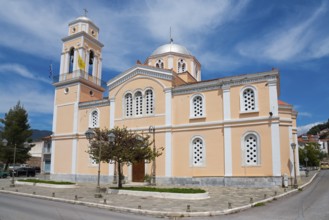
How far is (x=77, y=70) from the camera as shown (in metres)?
29.4

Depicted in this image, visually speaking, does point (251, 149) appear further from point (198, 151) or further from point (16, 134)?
point (16, 134)

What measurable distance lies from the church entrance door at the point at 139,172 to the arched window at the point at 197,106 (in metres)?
6.00

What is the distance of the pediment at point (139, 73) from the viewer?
80.3ft

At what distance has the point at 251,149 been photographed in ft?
68.0

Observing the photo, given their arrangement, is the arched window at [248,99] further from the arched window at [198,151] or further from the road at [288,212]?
the road at [288,212]

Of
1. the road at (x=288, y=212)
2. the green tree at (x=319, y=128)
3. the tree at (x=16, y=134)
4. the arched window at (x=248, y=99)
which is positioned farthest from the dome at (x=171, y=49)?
the green tree at (x=319, y=128)

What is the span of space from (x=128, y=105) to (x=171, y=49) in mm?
8342

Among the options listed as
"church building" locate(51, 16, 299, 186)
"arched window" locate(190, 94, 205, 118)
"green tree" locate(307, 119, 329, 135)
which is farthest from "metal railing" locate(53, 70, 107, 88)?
"green tree" locate(307, 119, 329, 135)

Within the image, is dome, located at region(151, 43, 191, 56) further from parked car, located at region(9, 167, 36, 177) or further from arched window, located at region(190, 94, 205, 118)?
parked car, located at region(9, 167, 36, 177)

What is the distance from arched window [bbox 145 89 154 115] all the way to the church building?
86 mm

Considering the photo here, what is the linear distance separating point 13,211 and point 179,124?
14479mm

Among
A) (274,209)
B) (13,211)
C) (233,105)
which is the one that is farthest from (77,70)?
(274,209)

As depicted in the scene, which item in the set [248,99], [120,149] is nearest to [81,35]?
[120,149]

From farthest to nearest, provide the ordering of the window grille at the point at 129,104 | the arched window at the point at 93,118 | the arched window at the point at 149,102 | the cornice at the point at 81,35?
the cornice at the point at 81,35
the arched window at the point at 93,118
the window grille at the point at 129,104
the arched window at the point at 149,102
